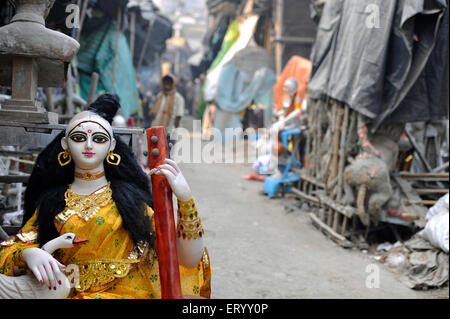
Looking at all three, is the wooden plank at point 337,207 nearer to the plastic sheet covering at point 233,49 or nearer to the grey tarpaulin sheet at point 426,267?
the grey tarpaulin sheet at point 426,267

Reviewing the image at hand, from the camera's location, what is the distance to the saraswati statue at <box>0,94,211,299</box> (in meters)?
1.85

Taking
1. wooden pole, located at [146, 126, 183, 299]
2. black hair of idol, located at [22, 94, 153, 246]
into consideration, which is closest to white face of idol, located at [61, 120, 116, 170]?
black hair of idol, located at [22, 94, 153, 246]

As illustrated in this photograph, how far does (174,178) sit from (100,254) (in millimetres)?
535

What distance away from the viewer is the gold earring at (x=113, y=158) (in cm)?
202

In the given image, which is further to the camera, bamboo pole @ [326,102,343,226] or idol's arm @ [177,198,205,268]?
bamboo pole @ [326,102,343,226]

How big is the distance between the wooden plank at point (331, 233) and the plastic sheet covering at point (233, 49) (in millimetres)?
7985

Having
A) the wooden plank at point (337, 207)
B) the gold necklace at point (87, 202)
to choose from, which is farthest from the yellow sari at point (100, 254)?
the wooden plank at point (337, 207)

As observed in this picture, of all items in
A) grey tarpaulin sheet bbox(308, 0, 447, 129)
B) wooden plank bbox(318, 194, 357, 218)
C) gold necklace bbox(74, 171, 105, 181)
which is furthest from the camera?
wooden plank bbox(318, 194, 357, 218)

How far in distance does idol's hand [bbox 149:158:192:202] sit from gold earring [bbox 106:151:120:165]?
0.32m

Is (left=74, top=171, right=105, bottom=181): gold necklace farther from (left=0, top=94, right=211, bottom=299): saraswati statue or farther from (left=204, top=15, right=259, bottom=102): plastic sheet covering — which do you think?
(left=204, top=15, right=259, bottom=102): plastic sheet covering

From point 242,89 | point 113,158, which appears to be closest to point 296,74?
point 242,89

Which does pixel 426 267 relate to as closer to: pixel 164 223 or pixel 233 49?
pixel 164 223

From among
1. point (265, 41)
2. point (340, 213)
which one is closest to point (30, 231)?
point (340, 213)

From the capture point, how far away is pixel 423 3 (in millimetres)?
4582
